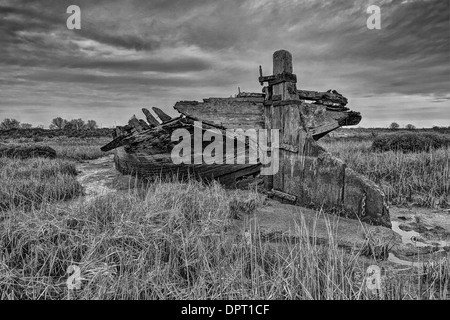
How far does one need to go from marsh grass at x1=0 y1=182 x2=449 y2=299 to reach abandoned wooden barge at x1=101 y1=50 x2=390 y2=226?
158 cm

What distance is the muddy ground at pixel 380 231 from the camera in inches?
123

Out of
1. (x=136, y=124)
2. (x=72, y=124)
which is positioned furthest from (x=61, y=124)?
(x=136, y=124)

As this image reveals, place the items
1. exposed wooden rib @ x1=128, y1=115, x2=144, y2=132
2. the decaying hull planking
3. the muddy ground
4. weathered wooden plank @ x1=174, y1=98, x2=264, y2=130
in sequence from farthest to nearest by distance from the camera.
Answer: exposed wooden rib @ x1=128, y1=115, x2=144, y2=132
the decaying hull planking
weathered wooden plank @ x1=174, y1=98, x2=264, y2=130
the muddy ground

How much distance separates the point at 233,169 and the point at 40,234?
386cm

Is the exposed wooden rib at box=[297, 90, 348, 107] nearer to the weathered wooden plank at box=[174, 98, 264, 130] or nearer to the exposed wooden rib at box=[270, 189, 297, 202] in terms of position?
the weathered wooden plank at box=[174, 98, 264, 130]

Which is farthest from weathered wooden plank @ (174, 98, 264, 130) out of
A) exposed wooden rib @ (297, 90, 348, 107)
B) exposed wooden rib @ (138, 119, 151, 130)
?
exposed wooden rib @ (138, 119, 151, 130)

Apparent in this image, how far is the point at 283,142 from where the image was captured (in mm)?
5543

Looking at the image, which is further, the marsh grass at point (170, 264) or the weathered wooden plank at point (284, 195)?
the weathered wooden plank at point (284, 195)

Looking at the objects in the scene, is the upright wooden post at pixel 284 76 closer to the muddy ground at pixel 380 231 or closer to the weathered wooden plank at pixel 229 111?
the weathered wooden plank at pixel 229 111

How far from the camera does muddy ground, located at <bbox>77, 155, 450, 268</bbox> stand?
10.2 feet

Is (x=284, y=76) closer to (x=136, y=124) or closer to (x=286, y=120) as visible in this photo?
(x=286, y=120)

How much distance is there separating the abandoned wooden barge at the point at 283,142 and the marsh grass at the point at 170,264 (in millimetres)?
1583

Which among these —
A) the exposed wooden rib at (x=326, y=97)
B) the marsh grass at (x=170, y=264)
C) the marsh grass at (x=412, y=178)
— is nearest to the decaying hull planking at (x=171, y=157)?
the exposed wooden rib at (x=326, y=97)

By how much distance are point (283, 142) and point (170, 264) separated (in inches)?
136
